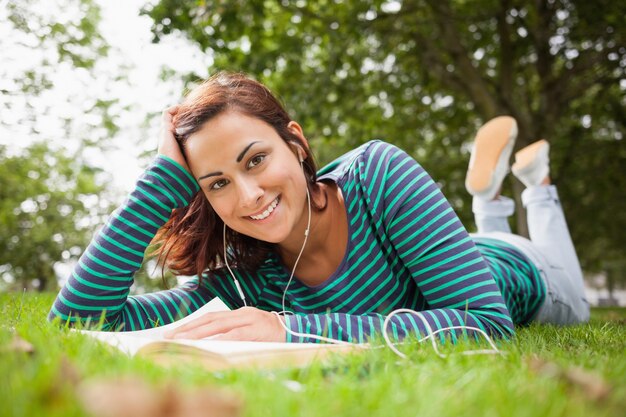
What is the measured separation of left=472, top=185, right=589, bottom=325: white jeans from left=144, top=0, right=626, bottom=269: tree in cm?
404

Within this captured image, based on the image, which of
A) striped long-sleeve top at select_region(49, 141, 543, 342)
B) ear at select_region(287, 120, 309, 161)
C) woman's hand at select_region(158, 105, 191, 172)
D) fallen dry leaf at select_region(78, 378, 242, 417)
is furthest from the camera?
ear at select_region(287, 120, 309, 161)

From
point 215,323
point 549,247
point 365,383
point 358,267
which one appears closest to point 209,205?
point 358,267

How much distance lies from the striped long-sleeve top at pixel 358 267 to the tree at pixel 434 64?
4.63 metres

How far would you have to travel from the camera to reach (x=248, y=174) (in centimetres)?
250

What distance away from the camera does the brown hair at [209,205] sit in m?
2.61

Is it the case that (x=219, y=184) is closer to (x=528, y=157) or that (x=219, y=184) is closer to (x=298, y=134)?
(x=298, y=134)

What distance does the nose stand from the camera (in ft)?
8.07

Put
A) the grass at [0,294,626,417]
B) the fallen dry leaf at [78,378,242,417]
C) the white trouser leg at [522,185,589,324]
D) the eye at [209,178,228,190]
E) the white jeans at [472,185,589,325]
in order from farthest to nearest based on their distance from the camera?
the white trouser leg at [522,185,589,324], the white jeans at [472,185,589,325], the eye at [209,178,228,190], the grass at [0,294,626,417], the fallen dry leaf at [78,378,242,417]

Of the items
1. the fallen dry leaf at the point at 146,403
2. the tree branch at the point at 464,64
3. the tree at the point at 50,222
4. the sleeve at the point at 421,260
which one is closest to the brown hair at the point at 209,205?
the sleeve at the point at 421,260

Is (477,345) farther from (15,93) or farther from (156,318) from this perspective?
(15,93)

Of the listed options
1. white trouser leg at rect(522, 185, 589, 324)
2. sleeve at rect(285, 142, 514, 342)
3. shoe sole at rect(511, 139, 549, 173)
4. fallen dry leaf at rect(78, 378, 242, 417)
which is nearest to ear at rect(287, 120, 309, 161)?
sleeve at rect(285, 142, 514, 342)

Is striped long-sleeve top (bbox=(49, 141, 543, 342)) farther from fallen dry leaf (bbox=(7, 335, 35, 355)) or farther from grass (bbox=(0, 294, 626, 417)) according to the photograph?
fallen dry leaf (bbox=(7, 335, 35, 355))

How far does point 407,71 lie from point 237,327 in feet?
28.3

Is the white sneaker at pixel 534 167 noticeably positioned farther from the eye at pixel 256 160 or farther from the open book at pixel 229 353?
the open book at pixel 229 353
